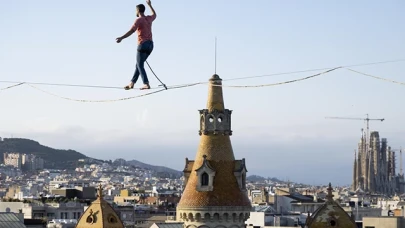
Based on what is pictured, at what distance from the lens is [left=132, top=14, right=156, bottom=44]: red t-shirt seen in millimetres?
29797

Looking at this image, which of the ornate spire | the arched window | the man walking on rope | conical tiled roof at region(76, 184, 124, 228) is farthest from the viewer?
conical tiled roof at region(76, 184, 124, 228)

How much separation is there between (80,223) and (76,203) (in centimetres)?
7532

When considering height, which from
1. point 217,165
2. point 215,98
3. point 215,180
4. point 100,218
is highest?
point 215,98

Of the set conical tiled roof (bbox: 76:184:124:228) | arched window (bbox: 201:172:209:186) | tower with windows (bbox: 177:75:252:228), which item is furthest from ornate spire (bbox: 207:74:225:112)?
conical tiled roof (bbox: 76:184:124:228)

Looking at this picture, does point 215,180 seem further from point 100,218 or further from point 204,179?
point 100,218

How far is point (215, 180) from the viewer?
6000cm

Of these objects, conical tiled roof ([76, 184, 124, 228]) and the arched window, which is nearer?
the arched window

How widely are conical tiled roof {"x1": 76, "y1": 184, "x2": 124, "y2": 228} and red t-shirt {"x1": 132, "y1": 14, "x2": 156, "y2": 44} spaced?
36.5m

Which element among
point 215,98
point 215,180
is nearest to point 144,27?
point 215,180

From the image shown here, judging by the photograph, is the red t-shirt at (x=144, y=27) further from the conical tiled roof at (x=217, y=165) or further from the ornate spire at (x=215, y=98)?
the ornate spire at (x=215, y=98)

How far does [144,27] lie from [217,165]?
30599 millimetres

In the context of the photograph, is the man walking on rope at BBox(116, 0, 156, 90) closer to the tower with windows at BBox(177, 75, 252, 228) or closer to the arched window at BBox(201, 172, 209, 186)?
the tower with windows at BBox(177, 75, 252, 228)

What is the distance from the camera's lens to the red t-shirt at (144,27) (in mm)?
29797

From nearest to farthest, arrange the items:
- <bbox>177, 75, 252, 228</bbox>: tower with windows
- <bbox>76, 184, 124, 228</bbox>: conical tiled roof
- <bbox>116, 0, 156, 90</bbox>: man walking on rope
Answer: <bbox>116, 0, 156, 90</bbox>: man walking on rope → <bbox>177, 75, 252, 228</bbox>: tower with windows → <bbox>76, 184, 124, 228</bbox>: conical tiled roof
